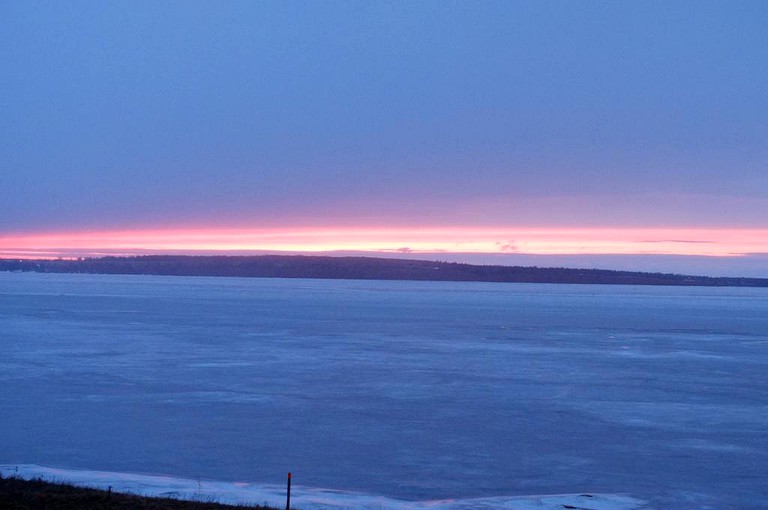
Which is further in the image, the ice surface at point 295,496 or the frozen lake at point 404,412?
the frozen lake at point 404,412

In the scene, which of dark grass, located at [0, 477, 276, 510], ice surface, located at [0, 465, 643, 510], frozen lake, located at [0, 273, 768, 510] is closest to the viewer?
dark grass, located at [0, 477, 276, 510]

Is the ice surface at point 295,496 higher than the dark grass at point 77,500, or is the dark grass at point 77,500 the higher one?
the dark grass at point 77,500

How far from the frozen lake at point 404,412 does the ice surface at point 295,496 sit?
0.23 metres

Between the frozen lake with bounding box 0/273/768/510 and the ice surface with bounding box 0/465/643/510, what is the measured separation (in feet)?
0.76

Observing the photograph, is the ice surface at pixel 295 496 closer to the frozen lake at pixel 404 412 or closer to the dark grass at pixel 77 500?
the frozen lake at pixel 404 412

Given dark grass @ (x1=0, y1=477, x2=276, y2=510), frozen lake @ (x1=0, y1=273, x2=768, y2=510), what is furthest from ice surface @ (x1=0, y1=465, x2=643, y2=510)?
dark grass @ (x1=0, y1=477, x2=276, y2=510)

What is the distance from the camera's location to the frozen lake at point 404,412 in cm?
833

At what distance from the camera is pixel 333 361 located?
17.0 metres

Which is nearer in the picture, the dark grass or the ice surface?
the dark grass

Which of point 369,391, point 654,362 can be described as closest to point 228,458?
point 369,391

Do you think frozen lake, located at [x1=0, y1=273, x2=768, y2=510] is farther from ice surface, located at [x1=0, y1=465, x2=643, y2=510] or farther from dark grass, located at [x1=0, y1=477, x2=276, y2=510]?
dark grass, located at [x1=0, y1=477, x2=276, y2=510]

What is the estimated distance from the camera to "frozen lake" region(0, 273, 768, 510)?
328 inches

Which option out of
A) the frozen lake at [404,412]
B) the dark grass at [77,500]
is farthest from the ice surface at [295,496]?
the dark grass at [77,500]

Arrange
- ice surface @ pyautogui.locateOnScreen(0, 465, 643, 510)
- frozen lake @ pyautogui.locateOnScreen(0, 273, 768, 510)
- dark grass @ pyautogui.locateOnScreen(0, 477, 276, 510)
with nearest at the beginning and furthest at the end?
dark grass @ pyautogui.locateOnScreen(0, 477, 276, 510) < ice surface @ pyautogui.locateOnScreen(0, 465, 643, 510) < frozen lake @ pyautogui.locateOnScreen(0, 273, 768, 510)
